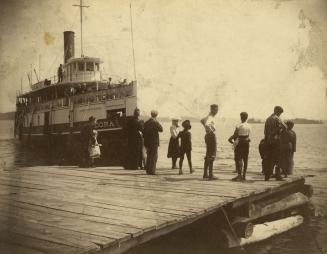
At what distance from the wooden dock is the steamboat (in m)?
8.15

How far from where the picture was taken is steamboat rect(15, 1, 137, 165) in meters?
Answer: 15.5

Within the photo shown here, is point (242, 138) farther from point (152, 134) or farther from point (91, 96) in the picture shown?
point (91, 96)

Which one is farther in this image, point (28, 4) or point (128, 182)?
point (128, 182)

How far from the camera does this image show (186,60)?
6.14 meters

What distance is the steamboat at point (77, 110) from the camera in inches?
609

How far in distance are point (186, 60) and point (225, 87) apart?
1.10 metres

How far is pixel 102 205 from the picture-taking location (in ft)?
15.1

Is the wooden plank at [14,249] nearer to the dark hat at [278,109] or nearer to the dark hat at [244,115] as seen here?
the dark hat at [244,115]

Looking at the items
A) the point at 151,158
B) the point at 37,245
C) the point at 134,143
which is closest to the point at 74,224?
the point at 37,245

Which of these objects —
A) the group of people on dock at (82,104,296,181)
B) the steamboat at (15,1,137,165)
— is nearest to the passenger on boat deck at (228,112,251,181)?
the group of people on dock at (82,104,296,181)

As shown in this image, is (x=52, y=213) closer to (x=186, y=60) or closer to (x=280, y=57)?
(x=186, y=60)

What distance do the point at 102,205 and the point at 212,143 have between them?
8.08 feet

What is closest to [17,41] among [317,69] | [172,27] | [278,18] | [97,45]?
[97,45]

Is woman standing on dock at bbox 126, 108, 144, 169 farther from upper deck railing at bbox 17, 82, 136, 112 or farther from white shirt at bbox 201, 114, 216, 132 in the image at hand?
upper deck railing at bbox 17, 82, 136, 112
